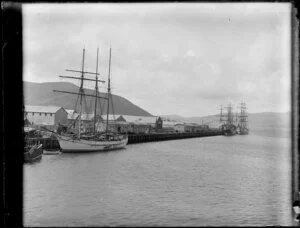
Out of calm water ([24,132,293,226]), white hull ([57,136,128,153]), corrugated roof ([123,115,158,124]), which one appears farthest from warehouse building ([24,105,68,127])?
calm water ([24,132,293,226])

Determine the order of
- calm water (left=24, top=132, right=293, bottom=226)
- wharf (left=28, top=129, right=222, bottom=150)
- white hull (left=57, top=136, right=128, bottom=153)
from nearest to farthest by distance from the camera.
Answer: calm water (left=24, top=132, right=293, bottom=226), white hull (left=57, top=136, right=128, bottom=153), wharf (left=28, top=129, right=222, bottom=150)

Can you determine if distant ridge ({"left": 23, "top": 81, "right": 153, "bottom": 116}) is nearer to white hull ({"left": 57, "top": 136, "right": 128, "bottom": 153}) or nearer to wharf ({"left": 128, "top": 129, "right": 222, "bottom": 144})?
wharf ({"left": 128, "top": 129, "right": 222, "bottom": 144})

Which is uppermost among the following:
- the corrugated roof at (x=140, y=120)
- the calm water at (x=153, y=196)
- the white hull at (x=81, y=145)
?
the corrugated roof at (x=140, y=120)

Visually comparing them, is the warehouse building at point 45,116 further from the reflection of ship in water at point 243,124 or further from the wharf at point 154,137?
the reflection of ship in water at point 243,124

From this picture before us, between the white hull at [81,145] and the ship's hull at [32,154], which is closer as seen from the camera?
the ship's hull at [32,154]

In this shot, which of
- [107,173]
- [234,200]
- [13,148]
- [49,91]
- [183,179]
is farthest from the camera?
[49,91]

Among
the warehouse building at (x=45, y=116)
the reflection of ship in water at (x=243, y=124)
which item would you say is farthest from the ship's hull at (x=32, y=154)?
the reflection of ship in water at (x=243, y=124)

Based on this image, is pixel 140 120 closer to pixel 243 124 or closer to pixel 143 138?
pixel 143 138

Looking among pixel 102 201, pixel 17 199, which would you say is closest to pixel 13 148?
pixel 17 199

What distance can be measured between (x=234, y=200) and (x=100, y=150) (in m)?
31.0

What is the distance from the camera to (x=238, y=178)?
938 inches

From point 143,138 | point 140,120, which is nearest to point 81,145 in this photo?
point 143,138

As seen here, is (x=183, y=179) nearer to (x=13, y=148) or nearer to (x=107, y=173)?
(x=107, y=173)

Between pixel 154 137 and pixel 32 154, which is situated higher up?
pixel 32 154
